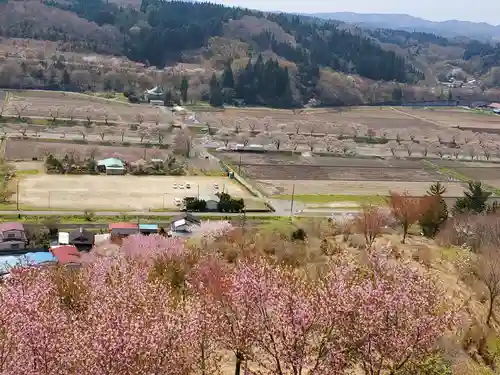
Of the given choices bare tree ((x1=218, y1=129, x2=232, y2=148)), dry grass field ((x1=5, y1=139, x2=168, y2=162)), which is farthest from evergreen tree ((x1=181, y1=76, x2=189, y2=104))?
dry grass field ((x1=5, y1=139, x2=168, y2=162))

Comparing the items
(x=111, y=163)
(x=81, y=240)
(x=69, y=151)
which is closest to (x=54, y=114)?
(x=69, y=151)

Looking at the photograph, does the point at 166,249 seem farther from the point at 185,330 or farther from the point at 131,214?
the point at 131,214

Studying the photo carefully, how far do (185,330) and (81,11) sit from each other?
81.2 metres

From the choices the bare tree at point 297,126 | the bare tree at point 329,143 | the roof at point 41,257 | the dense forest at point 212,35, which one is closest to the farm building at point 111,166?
the roof at point 41,257

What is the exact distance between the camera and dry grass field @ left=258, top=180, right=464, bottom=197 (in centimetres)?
2717

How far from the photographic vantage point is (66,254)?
15.7m

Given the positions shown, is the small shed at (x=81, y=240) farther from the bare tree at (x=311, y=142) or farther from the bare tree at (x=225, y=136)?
the bare tree at (x=311, y=142)

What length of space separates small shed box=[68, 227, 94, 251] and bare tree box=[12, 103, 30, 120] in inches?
834

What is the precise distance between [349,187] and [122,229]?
13.6 m

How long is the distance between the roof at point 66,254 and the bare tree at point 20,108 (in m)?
22.7

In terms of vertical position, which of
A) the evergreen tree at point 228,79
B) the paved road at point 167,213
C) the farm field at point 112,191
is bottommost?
the farm field at point 112,191

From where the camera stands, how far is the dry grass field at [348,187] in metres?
27.2

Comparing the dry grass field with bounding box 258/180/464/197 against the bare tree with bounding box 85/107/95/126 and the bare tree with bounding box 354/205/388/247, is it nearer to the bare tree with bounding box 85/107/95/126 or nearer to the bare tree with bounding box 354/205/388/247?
the bare tree with bounding box 354/205/388/247

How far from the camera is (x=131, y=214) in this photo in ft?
70.5
